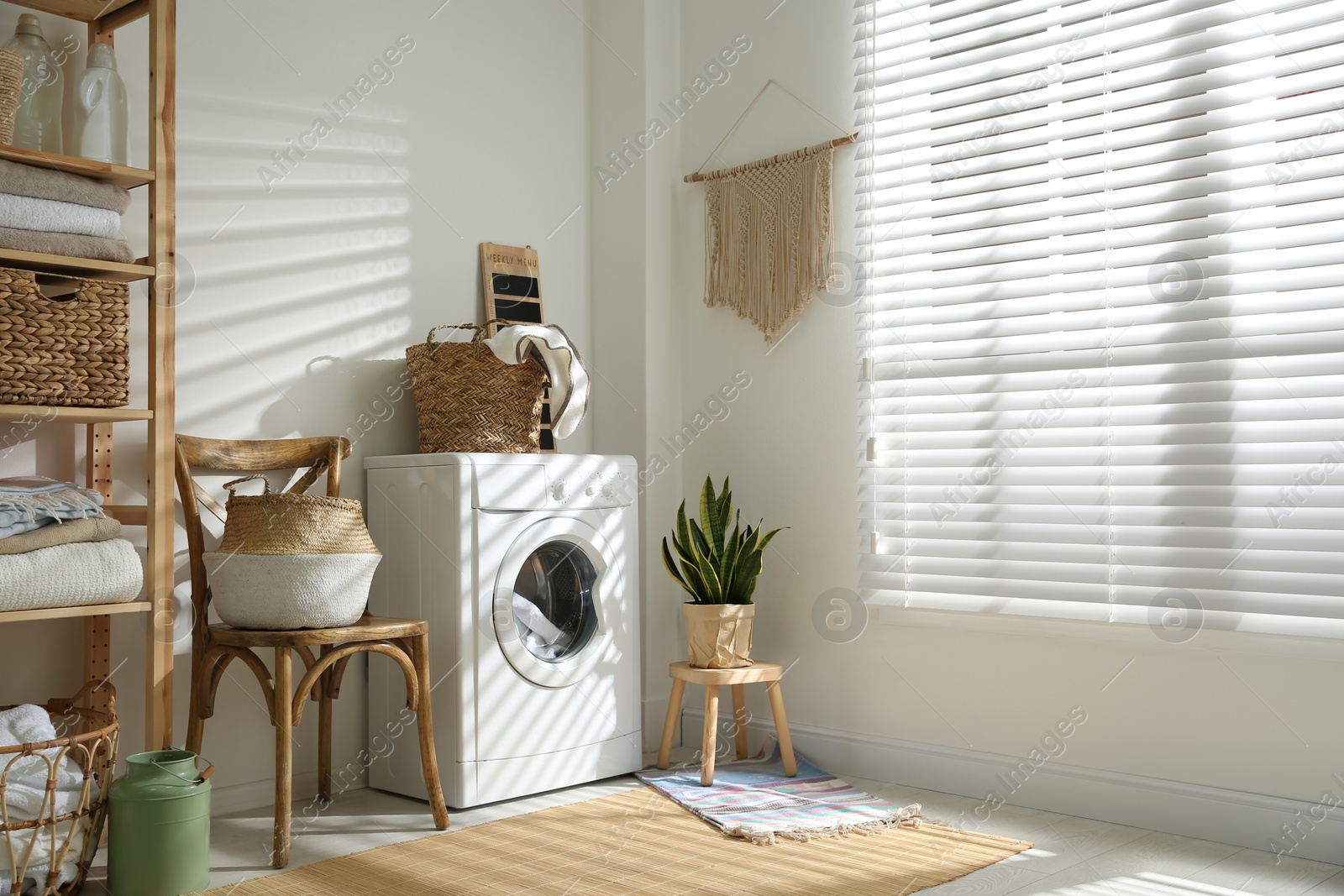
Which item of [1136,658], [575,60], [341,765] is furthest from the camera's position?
[575,60]

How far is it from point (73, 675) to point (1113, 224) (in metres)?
2.62

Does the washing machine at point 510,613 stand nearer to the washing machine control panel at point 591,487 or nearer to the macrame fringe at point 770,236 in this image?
the washing machine control panel at point 591,487

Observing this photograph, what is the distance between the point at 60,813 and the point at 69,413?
74 cm

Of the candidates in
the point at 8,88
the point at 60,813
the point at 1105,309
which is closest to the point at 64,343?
the point at 8,88

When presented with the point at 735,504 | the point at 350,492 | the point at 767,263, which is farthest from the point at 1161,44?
the point at 350,492

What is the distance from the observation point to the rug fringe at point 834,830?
248cm

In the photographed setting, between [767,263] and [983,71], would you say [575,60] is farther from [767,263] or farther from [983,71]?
[983,71]

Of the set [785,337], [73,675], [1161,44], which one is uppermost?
[1161,44]

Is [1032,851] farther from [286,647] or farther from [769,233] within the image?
[769,233]

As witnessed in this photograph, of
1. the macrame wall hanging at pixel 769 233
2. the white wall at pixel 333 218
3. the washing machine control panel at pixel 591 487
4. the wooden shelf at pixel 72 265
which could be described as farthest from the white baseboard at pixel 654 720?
the wooden shelf at pixel 72 265

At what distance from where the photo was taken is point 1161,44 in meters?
2.62

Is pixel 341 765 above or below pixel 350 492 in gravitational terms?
below

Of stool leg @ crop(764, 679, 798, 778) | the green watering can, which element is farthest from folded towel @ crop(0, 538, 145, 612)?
stool leg @ crop(764, 679, 798, 778)

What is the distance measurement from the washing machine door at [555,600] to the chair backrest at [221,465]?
50 centimetres
